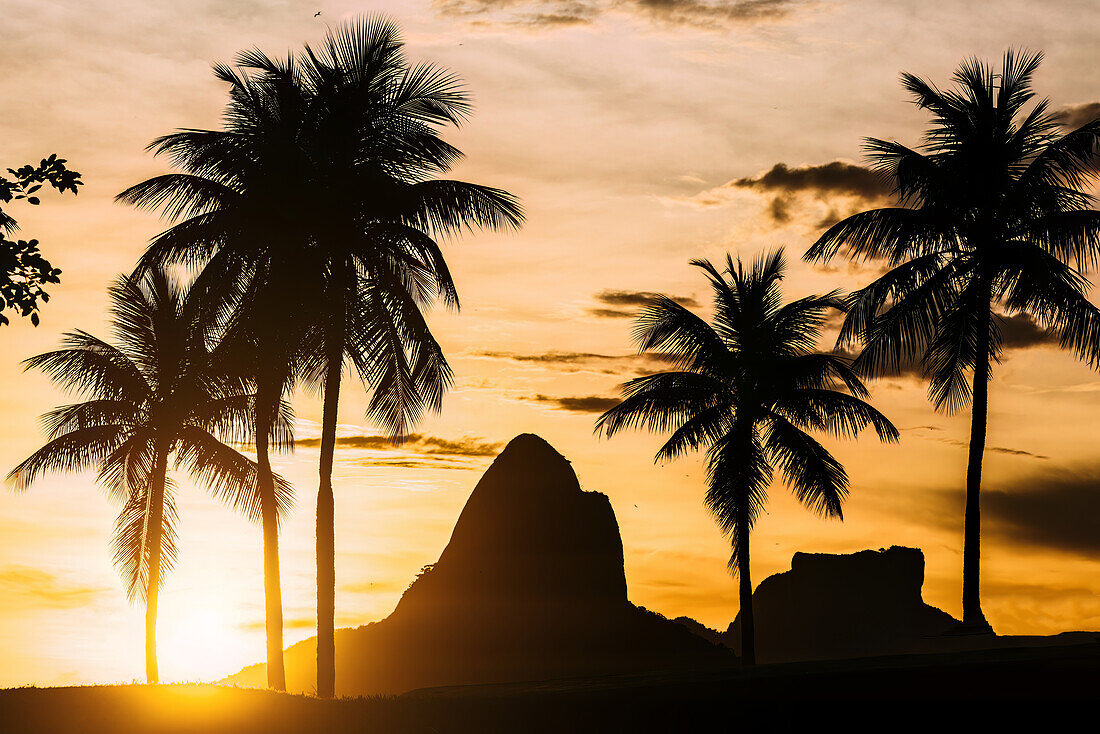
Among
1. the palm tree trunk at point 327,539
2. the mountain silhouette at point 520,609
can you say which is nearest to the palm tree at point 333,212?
the palm tree trunk at point 327,539

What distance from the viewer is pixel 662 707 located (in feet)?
63.0

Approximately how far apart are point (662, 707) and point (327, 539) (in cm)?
880

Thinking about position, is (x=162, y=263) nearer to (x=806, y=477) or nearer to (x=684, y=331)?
(x=684, y=331)

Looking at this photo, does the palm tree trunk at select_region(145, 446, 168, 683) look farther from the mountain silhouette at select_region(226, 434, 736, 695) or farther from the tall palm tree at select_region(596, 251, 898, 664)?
the mountain silhouette at select_region(226, 434, 736, 695)

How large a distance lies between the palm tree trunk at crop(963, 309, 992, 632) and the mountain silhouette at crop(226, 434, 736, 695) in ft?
352

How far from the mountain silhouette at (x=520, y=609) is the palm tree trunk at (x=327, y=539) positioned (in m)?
108

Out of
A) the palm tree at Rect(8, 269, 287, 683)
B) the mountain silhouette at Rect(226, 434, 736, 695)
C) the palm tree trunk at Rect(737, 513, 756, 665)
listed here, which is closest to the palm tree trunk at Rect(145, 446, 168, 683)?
the palm tree at Rect(8, 269, 287, 683)

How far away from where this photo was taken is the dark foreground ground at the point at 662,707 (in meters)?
17.0

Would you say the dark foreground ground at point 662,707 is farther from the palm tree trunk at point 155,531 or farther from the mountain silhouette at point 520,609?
the mountain silhouette at point 520,609

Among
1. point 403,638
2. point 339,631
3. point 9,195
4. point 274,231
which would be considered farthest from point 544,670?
point 9,195

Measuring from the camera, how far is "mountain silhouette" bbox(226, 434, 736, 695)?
133 m

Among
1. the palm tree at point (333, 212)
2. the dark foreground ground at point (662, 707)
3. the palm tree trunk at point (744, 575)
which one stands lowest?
the dark foreground ground at point (662, 707)

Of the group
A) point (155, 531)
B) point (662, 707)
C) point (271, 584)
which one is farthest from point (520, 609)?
point (662, 707)

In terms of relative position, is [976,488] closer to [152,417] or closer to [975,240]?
[975,240]
